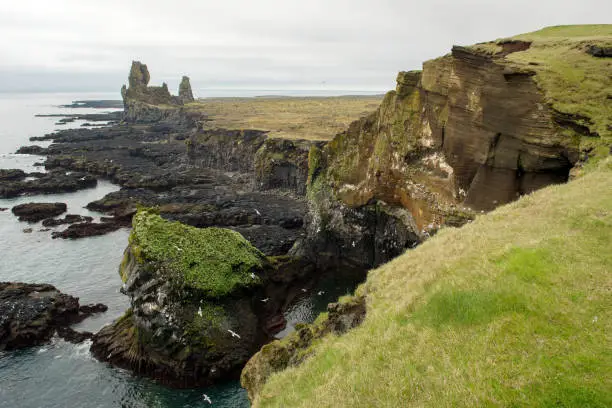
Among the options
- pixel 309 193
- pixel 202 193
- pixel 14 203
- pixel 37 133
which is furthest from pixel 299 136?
pixel 37 133

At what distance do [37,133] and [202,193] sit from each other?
13462cm

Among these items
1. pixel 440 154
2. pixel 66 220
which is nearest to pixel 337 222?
pixel 440 154

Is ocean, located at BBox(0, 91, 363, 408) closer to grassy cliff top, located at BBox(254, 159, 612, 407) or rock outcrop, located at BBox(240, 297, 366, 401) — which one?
rock outcrop, located at BBox(240, 297, 366, 401)

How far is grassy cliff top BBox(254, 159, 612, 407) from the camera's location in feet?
31.5

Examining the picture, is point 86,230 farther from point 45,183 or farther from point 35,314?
point 45,183

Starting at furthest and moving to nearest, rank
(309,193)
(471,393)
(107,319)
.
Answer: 1. (309,193)
2. (107,319)
3. (471,393)

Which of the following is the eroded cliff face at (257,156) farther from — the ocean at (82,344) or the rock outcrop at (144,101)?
the rock outcrop at (144,101)

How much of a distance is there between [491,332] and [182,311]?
23525mm

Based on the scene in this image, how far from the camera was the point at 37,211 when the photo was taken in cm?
6775

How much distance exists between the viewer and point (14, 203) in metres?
75.2

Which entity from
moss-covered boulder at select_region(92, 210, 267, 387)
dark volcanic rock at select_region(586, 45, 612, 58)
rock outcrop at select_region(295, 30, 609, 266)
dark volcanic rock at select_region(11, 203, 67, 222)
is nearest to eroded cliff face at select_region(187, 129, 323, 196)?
rock outcrop at select_region(295, 30, 609, 266)

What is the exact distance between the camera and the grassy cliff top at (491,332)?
378 inches

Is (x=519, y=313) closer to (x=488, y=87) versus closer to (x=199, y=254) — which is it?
(x=488, y=87)

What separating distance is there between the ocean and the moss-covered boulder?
1.27 m
